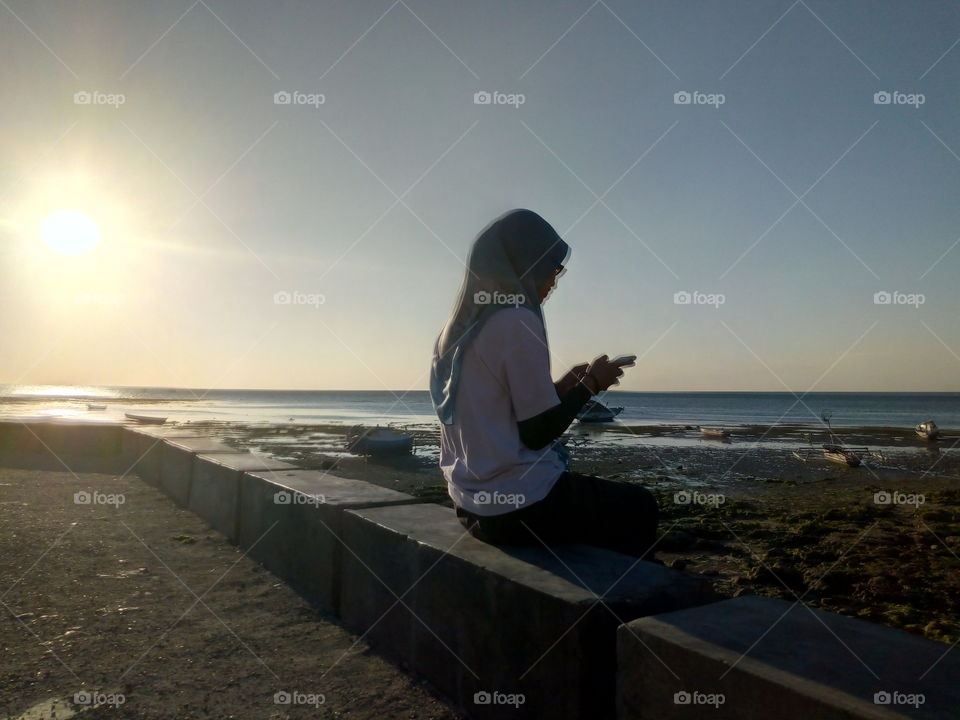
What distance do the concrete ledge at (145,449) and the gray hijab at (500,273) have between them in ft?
18.0

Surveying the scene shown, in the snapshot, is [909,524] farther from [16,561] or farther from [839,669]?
[16,561]

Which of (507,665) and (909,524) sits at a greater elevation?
(507,665)

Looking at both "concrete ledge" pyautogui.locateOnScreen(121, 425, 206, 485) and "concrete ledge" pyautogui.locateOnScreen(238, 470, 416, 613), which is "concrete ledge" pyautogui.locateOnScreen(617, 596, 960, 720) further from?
"concrete ledge" pyautogui.locateOnScreen(121, 425, 206, 485)

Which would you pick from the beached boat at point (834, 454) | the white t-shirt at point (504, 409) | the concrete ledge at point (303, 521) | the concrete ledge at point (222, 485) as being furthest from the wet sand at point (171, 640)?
the beached boat at point (834, 454)

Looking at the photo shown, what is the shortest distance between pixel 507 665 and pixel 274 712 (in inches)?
32.9

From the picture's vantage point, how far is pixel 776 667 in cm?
142

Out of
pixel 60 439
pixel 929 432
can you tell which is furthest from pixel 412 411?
pixel 60 439

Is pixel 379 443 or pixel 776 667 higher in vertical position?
pixel 776 667

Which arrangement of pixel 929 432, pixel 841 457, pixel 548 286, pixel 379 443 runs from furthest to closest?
1. pixel 929 432
2. pixel 379 443
3. pixel 841 457
4. pixel 548 286

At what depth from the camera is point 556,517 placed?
255cm

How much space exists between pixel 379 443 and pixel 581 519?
16.1 m

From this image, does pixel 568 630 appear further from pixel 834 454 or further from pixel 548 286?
pixel 834 454

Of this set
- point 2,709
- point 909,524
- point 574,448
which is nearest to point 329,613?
point 2,709

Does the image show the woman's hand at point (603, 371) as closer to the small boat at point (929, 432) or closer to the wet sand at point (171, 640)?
the wet sand at point (171, 640)
